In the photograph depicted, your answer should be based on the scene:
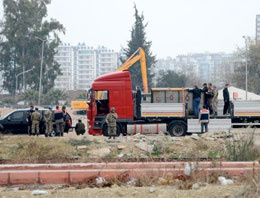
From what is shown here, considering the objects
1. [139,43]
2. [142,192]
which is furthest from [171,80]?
[142,192]

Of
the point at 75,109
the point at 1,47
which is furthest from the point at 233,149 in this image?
the point at 1,47

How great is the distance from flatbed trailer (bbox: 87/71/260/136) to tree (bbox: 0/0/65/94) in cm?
5095

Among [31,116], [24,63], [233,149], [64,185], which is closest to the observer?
[64,185]

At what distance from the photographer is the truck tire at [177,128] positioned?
24302 millimetres

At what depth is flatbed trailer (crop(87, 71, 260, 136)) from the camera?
78.7 ft

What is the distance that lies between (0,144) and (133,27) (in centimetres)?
5927

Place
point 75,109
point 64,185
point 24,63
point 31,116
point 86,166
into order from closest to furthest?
point 64,185 < point 86,166 < point 31,116 < point 75,109 < point 24,63

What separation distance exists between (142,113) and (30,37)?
5351cm

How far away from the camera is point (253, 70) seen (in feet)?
254

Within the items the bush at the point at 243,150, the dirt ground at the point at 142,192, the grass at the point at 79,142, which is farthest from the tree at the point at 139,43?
the dirt ground at the point at 142,192

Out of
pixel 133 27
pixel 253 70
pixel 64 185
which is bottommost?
pixel 64 185

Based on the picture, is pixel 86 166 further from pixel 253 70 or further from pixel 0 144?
pixel 253 70

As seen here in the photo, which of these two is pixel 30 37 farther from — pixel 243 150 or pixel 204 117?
pixel 243 150

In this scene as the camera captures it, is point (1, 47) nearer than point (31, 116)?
No
